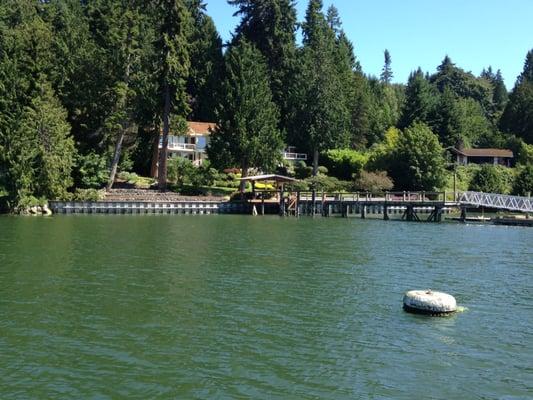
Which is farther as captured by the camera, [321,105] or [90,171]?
[321,105]

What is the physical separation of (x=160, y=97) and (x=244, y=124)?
1031 cm

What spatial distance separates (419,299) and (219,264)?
1243 centimetres

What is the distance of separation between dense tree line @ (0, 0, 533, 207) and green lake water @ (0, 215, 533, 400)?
88.4ft

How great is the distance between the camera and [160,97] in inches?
2813

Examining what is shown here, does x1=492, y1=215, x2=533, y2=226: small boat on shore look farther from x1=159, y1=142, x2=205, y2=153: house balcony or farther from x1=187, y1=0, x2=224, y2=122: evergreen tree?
x1=159, y1=142, x2=205, y2=153: house balcony

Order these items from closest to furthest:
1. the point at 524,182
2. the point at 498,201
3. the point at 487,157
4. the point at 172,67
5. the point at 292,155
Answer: the point at 498,201 < the point at 172,67 < the point at 524,182 < the point at 292,155 < the point at 487,157

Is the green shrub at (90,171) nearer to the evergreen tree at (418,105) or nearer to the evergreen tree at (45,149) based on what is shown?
the evergreen tree at (45,149)

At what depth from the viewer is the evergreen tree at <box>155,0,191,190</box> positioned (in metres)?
70.4

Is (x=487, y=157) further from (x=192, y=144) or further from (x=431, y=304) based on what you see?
(x=431, y=304)

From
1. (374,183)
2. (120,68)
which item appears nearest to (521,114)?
(374,183)

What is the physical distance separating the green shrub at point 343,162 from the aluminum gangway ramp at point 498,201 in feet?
84.9

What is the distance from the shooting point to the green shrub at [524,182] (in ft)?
258

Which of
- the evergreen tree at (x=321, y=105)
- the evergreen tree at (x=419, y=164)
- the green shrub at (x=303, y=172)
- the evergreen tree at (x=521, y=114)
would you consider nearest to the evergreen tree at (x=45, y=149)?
the evergreen tree at (x=321, y=105)

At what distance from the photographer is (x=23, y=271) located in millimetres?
26797
